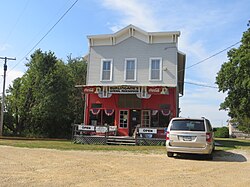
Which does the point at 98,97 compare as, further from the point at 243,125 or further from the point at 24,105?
the point at 243,125

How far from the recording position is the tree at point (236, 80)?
29034 millimetres

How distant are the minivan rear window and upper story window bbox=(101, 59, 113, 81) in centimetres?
1225

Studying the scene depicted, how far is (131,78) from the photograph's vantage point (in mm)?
24203

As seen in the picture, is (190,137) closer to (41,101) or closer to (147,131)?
(147,131)

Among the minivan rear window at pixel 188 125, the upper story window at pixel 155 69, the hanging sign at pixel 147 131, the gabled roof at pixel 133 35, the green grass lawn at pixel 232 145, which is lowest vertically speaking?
the green grass lawn at pixel 232 145

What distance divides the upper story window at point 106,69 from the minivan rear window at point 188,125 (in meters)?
12.3

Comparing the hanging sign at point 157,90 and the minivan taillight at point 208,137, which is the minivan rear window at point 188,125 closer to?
the minivan taillight at point 208,137

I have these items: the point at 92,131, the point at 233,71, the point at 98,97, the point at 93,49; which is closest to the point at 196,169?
the point at 92,131

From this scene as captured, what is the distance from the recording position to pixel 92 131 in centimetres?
2186

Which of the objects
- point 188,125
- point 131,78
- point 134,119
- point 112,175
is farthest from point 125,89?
point 112,175

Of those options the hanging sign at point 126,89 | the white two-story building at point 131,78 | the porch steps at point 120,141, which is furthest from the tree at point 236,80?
the porch steps at point 120,141

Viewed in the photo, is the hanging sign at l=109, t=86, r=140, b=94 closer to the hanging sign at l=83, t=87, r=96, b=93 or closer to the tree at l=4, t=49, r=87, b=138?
the hanging sign at l=83, t=87, r=96, b=93

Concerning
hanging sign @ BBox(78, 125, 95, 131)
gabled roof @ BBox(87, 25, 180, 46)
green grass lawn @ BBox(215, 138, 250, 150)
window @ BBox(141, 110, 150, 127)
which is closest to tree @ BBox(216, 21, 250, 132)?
green grass lawn @ BBox(215, 138, 250, 150)

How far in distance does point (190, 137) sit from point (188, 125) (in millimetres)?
591
